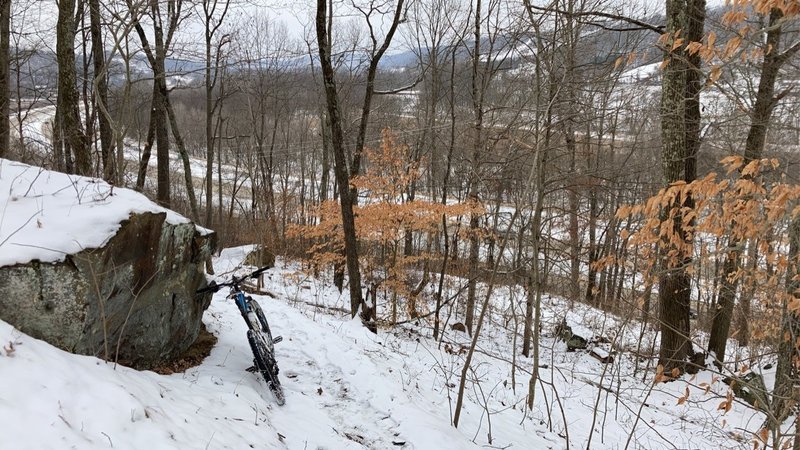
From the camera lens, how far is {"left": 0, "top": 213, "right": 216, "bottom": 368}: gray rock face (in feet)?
9.59

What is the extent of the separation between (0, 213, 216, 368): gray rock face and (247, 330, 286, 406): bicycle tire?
2.78ft

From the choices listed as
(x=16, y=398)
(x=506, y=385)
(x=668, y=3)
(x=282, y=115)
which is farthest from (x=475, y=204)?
(x=282, y=115)

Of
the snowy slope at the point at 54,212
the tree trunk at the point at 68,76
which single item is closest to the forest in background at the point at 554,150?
the tree trunk at the point at 68,76

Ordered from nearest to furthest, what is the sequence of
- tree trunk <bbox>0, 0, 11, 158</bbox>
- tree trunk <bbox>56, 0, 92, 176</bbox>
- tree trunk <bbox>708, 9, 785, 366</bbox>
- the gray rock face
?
1. the gray rock face
2. tree trunk <bbox>56, 0, 92, 176</bbox>
3. tree trunk <bbox>708, 9, 785, 366</bbox>
4. tree trunk <bbox>0, 0, 11, 158</bbox>

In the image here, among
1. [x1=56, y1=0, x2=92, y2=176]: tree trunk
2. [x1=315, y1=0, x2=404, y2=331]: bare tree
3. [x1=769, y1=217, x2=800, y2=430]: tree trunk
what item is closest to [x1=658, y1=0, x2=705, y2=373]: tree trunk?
[x1=769, y1=217, x2=800, y2=430]: tree trunk

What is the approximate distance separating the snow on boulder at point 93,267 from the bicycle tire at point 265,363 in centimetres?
85

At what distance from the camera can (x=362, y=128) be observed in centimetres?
1195

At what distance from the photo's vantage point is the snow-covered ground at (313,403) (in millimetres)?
2424

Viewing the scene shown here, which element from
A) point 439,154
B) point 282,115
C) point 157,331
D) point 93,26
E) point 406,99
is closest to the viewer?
point 157,331

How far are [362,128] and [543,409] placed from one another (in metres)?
8.18

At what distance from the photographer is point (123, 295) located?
3.58m

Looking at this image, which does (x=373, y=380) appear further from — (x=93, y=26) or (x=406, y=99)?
(x=406, y=99)

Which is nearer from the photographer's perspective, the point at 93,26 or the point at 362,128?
the point at 93,26

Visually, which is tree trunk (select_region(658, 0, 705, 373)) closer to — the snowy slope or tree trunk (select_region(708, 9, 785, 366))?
tree trunk (select_region(708, 9, 785, 366))
